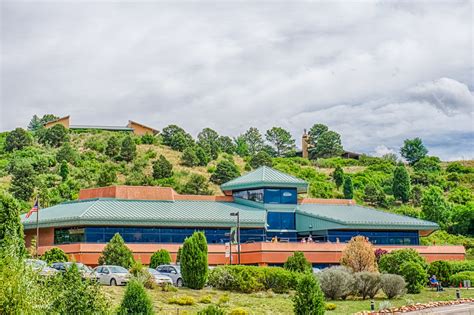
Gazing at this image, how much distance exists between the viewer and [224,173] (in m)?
102

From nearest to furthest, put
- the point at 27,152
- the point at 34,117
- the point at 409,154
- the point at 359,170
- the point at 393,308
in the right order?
the point at 393,308
the point at 27,152
the point at 359,170
the point at 409,154
the point at 34,117

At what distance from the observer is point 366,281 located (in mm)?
40188

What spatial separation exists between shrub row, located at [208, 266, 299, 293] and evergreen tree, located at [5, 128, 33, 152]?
79.0m

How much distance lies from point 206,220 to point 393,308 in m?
25.2

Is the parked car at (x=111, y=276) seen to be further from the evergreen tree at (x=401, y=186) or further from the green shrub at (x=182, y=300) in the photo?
the evergreen tree at (x=401, y=186)

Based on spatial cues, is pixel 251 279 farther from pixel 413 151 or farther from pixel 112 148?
pixel 413 151

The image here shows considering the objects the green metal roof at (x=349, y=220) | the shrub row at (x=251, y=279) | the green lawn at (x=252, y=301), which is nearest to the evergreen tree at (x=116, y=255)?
the shrub row at (x=251, y=279)

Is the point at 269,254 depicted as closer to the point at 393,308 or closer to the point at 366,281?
the point at 366,281

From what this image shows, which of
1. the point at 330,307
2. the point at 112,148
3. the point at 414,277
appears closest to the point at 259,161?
the point at 112,148

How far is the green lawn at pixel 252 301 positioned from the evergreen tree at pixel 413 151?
97946mm

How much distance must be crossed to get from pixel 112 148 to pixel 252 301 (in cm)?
7725

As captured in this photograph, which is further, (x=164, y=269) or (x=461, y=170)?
(x=461, y=170)

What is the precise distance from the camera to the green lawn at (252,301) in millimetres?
33000

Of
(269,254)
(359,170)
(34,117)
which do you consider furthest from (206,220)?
(34,117)
